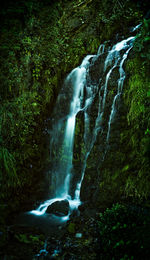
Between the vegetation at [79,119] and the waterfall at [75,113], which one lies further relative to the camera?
the waterfall at [75,113]

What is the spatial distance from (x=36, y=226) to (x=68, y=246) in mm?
1216

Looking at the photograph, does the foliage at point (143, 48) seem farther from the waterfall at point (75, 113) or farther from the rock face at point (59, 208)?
the rock face at point (59, 208)

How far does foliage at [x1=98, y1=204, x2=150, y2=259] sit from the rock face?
5.68ft

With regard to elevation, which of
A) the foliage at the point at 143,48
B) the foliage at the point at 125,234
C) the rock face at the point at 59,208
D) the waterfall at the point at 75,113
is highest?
the foliage at the point at 143,48

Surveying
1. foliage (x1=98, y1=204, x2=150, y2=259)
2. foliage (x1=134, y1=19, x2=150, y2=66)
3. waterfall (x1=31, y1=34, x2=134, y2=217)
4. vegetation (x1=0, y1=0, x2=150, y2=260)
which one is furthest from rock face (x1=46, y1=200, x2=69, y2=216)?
foliage (x1=134, y1=19, x2=150, y2=66)

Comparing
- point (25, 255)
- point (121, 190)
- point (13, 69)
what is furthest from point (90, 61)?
point (25, 255)

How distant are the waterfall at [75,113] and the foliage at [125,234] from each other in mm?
2086

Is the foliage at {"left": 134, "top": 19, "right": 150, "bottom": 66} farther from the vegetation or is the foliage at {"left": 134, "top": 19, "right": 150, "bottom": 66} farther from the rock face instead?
the rock face

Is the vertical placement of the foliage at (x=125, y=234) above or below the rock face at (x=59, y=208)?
above

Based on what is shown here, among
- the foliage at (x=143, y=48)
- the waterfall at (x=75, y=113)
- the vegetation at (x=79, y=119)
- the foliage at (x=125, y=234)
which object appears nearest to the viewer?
the foliage at (x=125, y=234)

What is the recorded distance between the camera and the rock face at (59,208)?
474 centimetres

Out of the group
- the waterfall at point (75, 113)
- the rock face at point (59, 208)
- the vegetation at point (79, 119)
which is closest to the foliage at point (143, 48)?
the vegetation at point (79, 119)

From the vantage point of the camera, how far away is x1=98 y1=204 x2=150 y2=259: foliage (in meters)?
2.41

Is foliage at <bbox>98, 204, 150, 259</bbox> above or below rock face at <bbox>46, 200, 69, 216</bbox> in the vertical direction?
above
